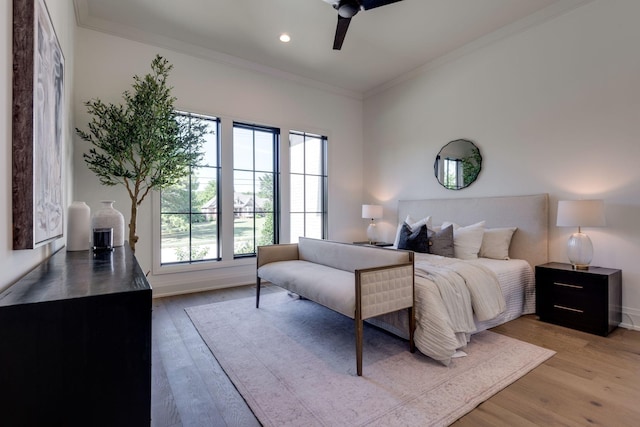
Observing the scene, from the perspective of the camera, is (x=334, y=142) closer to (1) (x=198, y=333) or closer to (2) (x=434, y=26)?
(2) (x=434, y=26)

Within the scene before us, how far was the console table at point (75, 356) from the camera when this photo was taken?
775 millimetres

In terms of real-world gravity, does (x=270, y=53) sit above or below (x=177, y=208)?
above

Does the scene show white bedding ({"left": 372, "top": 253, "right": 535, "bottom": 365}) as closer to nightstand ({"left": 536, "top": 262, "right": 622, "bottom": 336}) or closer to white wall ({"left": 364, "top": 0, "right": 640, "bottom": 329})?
nightstand ({"left": 536, "top": 262, "right": 622, "bottom": 336})

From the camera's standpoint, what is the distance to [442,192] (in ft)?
14.8

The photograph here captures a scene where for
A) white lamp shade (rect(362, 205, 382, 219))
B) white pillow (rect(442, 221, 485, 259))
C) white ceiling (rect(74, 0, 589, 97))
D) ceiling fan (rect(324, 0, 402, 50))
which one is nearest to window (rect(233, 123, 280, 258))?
white ceiling (rect(74, 0, 589, 97))

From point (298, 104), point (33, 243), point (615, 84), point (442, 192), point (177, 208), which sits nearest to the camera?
point (33, 243)

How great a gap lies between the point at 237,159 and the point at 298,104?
144 centimetres

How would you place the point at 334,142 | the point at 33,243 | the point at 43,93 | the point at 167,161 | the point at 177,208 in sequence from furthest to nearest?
the point at 334,142 < the point at 177,208 < the point at 167,161 < the point at 43,93 < the point at 33,243

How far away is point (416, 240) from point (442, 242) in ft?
0.96

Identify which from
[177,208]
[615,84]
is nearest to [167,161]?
[177,208]

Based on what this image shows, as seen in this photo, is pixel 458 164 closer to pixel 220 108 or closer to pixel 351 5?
pixel 351 5

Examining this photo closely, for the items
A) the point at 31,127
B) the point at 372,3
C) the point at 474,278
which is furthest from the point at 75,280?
the point at 372,3

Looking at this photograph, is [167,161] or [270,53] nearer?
[167,161]

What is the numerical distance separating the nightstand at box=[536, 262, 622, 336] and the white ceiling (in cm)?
277
